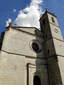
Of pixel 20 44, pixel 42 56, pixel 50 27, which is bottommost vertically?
pixel 42 56

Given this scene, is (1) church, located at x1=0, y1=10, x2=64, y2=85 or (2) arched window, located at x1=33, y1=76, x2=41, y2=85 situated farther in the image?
(2) arched window, located at x1=33, y1=76, x2=41, y2=85

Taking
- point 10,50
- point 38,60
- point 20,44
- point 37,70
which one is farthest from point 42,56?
point 10,50

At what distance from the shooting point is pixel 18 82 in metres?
8.06

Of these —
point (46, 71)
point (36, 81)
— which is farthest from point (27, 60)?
point (46, 71)

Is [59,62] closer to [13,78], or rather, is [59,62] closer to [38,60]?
[38,60]

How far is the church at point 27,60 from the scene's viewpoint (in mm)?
8102

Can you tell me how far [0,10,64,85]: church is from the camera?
810 cm

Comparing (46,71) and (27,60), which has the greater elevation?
(27,60)

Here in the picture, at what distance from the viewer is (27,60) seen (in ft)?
33.3

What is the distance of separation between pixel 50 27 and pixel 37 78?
10.0 m

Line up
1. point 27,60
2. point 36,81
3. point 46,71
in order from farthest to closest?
point 46,71 → point 27,60 → point 36,81

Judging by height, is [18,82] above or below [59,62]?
below

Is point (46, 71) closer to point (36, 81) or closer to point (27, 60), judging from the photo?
point (36, 81)

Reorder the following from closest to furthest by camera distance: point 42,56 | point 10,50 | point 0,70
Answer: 1. point 0,70
2. point 10,50
3. point 42,56
